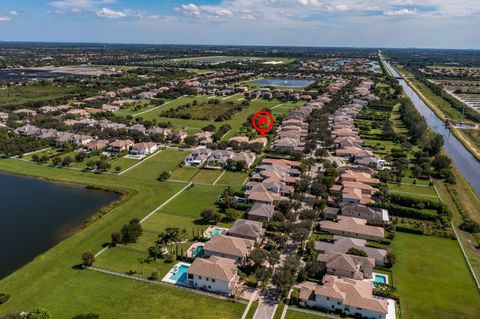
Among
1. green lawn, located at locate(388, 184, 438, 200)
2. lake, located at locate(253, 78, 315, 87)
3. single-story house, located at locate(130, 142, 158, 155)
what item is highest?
lake, located at locate(253, 78, 315, 87)

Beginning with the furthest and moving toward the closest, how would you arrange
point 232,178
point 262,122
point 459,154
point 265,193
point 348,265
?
1. point 262,122
2. point 459,154
3. point 232,178
4. point 265,193
5. point 348,265

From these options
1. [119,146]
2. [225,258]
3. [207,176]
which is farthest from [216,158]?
[225,258]

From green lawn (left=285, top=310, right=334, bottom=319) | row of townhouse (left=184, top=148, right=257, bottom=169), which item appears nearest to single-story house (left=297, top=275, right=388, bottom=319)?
green lawn (left=285, top=310, right=334, bottom=319)

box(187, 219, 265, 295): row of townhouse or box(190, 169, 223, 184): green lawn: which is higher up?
box(190, 169, 223, 184): green lawn

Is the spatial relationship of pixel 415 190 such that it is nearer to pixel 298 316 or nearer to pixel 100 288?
pixel 298 316

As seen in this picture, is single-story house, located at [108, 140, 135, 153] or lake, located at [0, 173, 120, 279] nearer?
lake, located at [0, 173, 120, 279]

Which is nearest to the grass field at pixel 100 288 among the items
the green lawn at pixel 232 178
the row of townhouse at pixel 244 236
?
the row of townhouse at pixel 244 236

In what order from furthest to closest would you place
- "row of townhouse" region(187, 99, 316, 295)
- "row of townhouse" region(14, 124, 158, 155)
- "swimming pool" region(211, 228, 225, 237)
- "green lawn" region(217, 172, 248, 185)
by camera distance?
"row of townhouse" region(14, 124, 158, 155)
"green lawn" region(217, 172, 248, 185)
"swimming pool" region(211, 228, 225, 237)
"row of townhouse" region(187, 99, 316, 295)

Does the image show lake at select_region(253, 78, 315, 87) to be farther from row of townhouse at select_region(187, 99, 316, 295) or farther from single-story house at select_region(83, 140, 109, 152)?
row of townhouse at select_region(187, 99, 316, 295)
